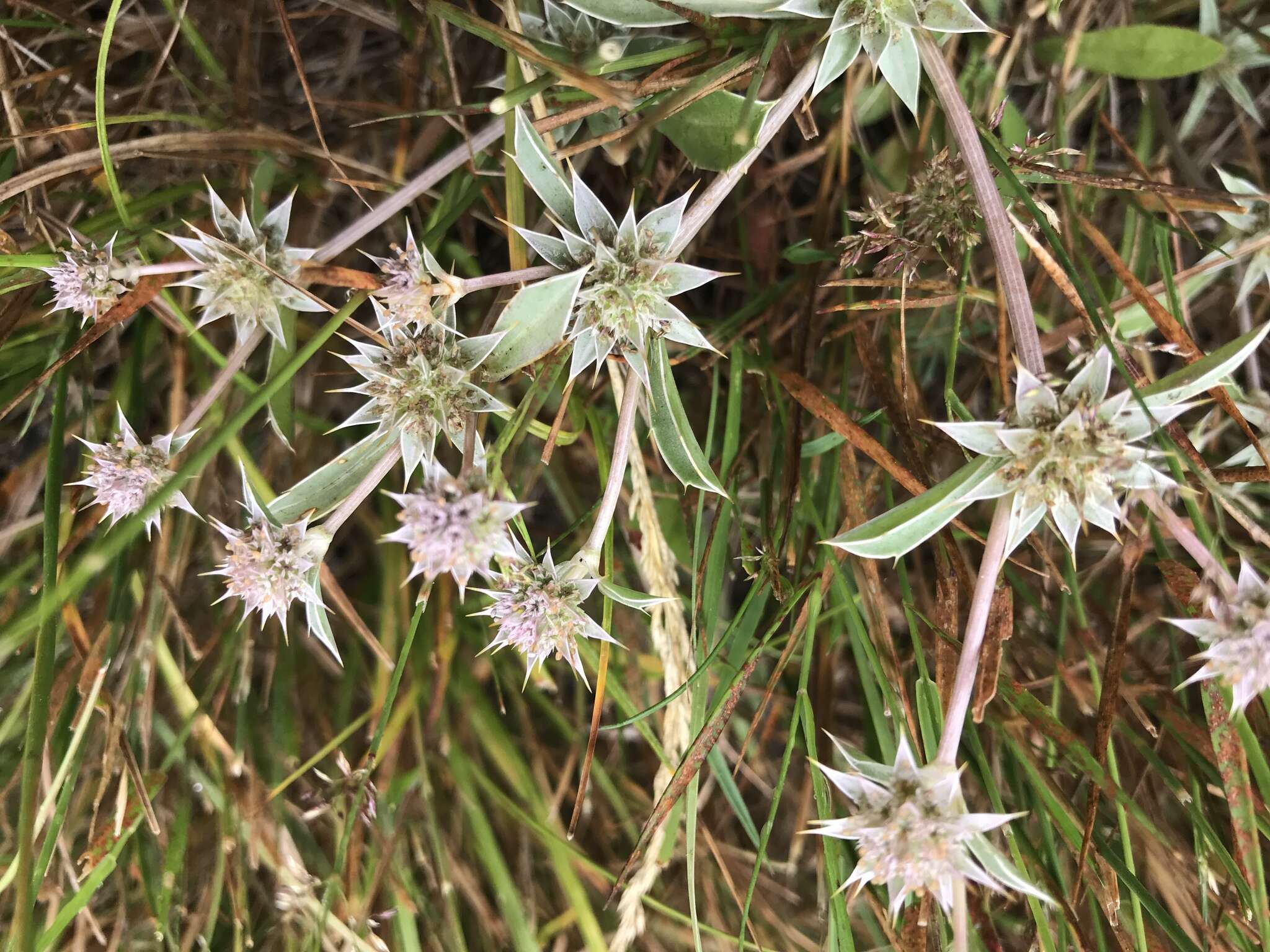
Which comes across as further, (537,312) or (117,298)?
(117,298)

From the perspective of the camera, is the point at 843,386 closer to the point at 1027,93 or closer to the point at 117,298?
the point at 1027,93

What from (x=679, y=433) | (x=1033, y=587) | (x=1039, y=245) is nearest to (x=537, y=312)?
(x=679, y=433)

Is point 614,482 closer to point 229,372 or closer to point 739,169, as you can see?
point 739,169

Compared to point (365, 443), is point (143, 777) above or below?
below

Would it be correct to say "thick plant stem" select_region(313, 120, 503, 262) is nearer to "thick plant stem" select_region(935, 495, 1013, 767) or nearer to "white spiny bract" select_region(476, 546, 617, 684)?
"white spiny bract" select_region(476, 546, 617, 684)

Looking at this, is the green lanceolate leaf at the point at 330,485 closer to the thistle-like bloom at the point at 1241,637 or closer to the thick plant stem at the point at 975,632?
the thick plant stem at the point at 975,632
